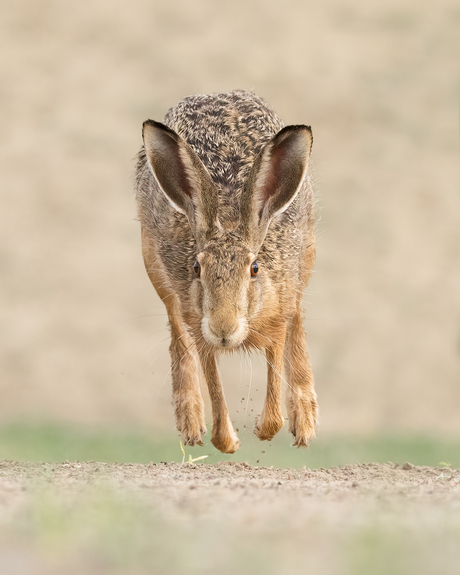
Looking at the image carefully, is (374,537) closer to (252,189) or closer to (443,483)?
(443,483)

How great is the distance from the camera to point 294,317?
25.6 feet

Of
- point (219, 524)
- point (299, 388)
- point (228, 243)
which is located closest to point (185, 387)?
point (299, 388)

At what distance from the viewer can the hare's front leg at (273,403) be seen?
22.7 feet

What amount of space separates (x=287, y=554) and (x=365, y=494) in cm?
150

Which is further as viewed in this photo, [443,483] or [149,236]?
[149,236]

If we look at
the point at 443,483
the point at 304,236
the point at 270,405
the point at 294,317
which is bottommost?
the point at 443,483

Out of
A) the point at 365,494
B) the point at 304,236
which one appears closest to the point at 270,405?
the point at 304,236

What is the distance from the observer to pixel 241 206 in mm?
6023

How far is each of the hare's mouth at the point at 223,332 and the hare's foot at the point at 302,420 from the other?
192 centimetres

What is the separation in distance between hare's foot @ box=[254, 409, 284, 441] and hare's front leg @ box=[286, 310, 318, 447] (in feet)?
1.16

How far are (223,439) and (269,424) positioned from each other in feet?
1.36

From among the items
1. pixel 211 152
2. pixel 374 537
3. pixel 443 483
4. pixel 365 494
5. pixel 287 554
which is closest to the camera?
pixel 287 554

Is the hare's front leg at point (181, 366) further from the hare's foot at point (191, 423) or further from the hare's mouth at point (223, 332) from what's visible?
the hare's mouth at point (223, 332)

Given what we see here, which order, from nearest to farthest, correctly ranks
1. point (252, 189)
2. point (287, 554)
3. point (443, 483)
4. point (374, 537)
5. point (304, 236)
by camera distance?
point (287, 554), point (374, 537), point (443, 483), point (252, 189), point (304, 236)
